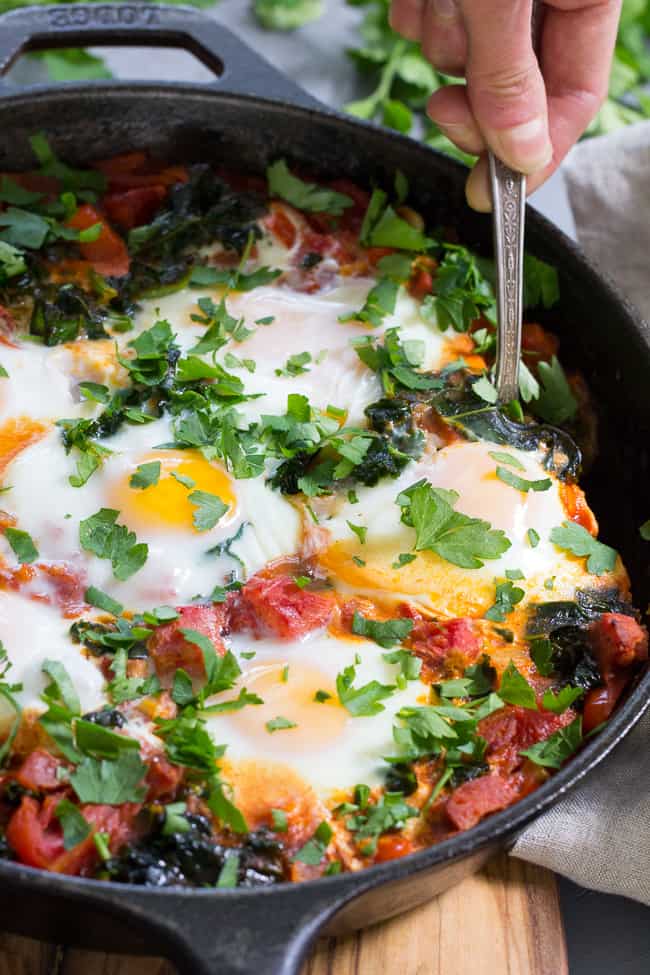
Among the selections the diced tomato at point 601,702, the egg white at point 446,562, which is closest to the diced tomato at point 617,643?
the diced tomato at point 601,702

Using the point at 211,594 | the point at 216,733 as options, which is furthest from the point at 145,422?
the point at 216,733

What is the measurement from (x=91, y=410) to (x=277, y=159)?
61.4 inches

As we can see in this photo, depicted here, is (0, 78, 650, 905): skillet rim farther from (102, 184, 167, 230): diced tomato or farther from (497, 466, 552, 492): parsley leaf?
(102, 184, 167, 230): diced tomato

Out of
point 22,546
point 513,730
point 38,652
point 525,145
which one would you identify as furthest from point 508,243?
point 38,652

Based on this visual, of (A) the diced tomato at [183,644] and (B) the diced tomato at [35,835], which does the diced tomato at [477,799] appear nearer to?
(A) the diced tomato at [183,644]

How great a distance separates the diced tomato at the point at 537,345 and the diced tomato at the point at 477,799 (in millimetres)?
1814

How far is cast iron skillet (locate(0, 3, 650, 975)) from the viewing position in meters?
2.89

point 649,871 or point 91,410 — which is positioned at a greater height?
point 91,410

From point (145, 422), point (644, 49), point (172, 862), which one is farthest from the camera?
point (644, 49)

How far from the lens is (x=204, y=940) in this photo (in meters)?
2.50

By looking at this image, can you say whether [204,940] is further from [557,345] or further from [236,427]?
[557,345]

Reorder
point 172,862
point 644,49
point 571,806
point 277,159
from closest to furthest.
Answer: point 172,862 → point 571,806 → point 277,159 → point 644,49

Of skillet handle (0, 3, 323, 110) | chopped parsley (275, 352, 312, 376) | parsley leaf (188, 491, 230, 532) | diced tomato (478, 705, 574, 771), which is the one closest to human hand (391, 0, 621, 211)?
→ skillet handle (0, 3, 323, 110)

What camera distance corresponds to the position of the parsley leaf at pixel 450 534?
3.56 metres
